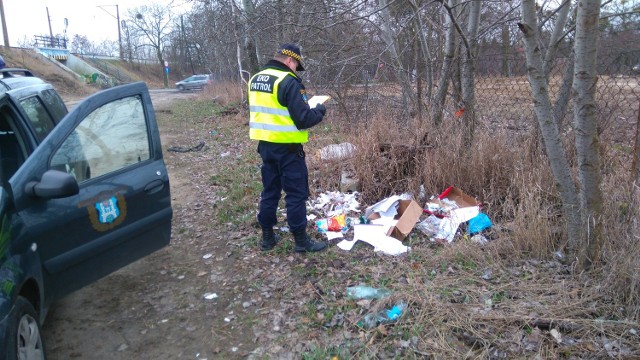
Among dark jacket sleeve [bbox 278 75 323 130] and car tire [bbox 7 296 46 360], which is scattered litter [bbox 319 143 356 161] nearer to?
dark jacket sleeve [bbox 278 75 323 130]

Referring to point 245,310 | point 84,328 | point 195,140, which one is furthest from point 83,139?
point 195,140

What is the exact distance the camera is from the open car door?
104 inches

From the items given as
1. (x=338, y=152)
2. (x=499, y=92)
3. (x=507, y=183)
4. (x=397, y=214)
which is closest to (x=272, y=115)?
(x=397, y=214)

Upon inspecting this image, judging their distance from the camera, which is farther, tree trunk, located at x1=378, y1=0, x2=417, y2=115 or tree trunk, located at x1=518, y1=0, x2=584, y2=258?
tree trunk, located at x1=378, y1=0, x2=417, y2=115

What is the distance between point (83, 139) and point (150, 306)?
4.56ft

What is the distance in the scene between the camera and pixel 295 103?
3998mm

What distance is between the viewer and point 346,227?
4.75 metres

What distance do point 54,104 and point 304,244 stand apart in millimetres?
2465

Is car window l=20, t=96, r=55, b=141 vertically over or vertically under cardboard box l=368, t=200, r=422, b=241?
over

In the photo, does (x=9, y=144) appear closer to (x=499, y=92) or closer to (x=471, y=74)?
(x=471, y=74)

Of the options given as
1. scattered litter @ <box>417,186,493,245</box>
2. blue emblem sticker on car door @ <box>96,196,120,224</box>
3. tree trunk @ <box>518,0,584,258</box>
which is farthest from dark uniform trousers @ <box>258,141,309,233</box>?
tree trunk @ <box>518,0,584,258</box>

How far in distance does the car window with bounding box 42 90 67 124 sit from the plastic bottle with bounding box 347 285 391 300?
2.68 metres

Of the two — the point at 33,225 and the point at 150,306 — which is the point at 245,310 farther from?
the point at 33,225

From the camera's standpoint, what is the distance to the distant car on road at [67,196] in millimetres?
2432
